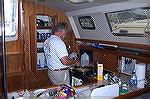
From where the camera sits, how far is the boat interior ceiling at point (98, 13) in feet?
5.03

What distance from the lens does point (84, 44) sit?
2637 millimetres

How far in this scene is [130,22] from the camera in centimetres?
175

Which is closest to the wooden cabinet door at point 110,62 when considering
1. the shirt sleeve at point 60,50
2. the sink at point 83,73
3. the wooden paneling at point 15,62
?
the sink at point 83,73

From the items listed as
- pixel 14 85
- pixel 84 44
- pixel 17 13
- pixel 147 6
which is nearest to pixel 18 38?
pixel 17 13

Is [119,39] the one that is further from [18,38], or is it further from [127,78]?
[18,38]

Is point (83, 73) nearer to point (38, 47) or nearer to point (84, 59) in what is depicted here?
point (84, 59)

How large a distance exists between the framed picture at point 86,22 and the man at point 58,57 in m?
0.37

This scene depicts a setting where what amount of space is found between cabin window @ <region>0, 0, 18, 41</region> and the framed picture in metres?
0.78

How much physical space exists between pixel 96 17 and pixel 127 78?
0.72 metres

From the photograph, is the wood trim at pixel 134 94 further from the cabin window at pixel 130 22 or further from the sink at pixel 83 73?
the sink at pixel 83 73

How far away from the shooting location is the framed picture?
2.28 m

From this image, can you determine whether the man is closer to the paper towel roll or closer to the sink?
the sink

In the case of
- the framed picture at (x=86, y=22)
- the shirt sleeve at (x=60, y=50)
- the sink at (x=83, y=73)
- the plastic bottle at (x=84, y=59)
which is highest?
the framed picture at (x=86, y=22)

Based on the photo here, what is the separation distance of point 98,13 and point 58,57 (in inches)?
24.0
